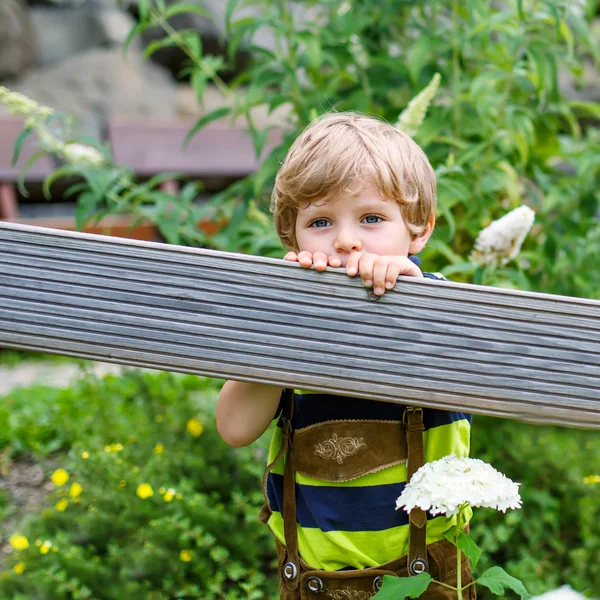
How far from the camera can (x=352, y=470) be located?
122cm

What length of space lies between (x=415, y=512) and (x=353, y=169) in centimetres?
53

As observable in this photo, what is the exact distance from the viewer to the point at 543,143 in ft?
8.69

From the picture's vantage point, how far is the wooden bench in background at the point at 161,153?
586 centimetres

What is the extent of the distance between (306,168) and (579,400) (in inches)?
21.2

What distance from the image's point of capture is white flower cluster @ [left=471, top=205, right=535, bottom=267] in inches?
69.9

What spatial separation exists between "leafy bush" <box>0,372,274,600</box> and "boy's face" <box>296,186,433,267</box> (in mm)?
1106

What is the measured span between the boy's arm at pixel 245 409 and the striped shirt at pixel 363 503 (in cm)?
7

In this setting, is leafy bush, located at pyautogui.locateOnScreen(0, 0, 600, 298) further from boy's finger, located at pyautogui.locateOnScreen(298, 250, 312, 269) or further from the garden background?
boy's finger, located at pyautogui.locateOnScreen(298, 250, 312, 269)

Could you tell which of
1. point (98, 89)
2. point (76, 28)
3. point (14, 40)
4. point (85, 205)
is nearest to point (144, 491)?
point (85, 205)

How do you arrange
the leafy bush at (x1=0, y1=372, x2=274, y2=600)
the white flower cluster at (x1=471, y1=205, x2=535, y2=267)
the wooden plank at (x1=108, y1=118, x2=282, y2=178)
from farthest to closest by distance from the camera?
the wooden plank at (x1=108, y1=118, x2=282, y2=178) < the leafy bush at (x1=0, y1=372, x2=274, y2=600) < the white flower cluster at (x1=471, y1=205, x2=535, y2=267)

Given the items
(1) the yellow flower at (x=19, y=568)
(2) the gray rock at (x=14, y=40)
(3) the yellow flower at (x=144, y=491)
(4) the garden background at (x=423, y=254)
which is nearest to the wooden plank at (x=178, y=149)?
(2) the gray rock at (x=14, y=40)

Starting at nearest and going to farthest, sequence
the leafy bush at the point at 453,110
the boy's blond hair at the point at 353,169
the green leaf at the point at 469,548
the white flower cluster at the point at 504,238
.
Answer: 1. the green leaf at the point at 469,548
2. the boy's blond hair at the point at 353,169
3. the white flower cluster at the point at 504,238
4. the leafy bush at the point at 453,110

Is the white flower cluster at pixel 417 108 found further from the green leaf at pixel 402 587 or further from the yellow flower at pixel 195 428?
the yellow flower at pixel 195 428

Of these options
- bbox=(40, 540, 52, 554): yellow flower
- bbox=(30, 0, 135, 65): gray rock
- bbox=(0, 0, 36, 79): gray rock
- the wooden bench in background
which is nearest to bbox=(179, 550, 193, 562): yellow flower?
bbox=(40, 540, 52, 554): yellow flower
